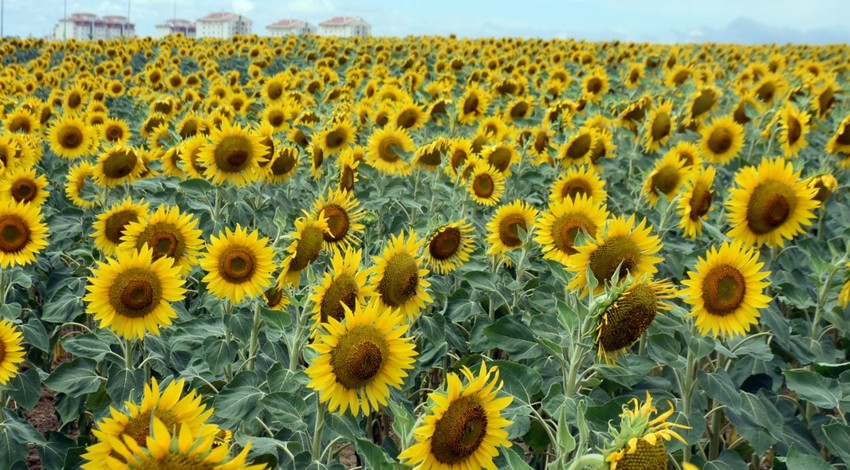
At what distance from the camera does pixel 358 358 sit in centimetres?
196

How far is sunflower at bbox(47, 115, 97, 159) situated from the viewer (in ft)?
19.4

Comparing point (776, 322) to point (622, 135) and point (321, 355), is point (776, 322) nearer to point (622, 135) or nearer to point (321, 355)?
point (321, 355)

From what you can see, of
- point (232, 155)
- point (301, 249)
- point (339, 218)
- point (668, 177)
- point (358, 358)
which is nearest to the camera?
point (358, 358)

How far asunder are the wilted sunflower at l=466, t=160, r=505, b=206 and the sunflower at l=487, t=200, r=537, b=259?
2.89 ft

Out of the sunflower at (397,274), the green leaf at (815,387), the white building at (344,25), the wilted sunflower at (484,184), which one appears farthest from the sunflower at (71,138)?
the white building at (344,25)

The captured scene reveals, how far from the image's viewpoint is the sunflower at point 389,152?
17.8 ft

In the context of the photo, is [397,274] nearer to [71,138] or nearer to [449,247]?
[449,247]

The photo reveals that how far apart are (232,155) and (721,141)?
403 centimetres

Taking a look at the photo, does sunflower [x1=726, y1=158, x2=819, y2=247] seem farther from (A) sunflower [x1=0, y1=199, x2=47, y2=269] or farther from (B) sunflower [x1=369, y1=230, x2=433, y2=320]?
(A) sunflower [x1=0, y1=199, x2=47, y2=269]

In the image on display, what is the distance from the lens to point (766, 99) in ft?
27.0

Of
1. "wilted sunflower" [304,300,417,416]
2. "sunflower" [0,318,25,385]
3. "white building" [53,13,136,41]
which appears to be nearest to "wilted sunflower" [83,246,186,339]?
"sunflower" [0,318,25,385]

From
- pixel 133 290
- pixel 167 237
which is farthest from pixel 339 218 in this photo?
pixel 133 290

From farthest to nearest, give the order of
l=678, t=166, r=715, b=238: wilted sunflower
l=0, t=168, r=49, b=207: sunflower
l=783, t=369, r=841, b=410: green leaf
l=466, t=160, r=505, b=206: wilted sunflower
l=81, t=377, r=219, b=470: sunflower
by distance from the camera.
Answer: 1. l=466, t=160, r=505, b=206: wilted sunflower
2. l=0, t=168, r=49, b=207: sunflower
3. l=678, t=166, r=715, b=238: wilted sunflower
4. l=783, t=369, r=841, b=410: green leaf
5. l=81, t=377, r=219, b=470: sunflower

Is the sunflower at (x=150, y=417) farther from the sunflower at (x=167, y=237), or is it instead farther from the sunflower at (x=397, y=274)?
the sunflower at (x=167, y=237)
